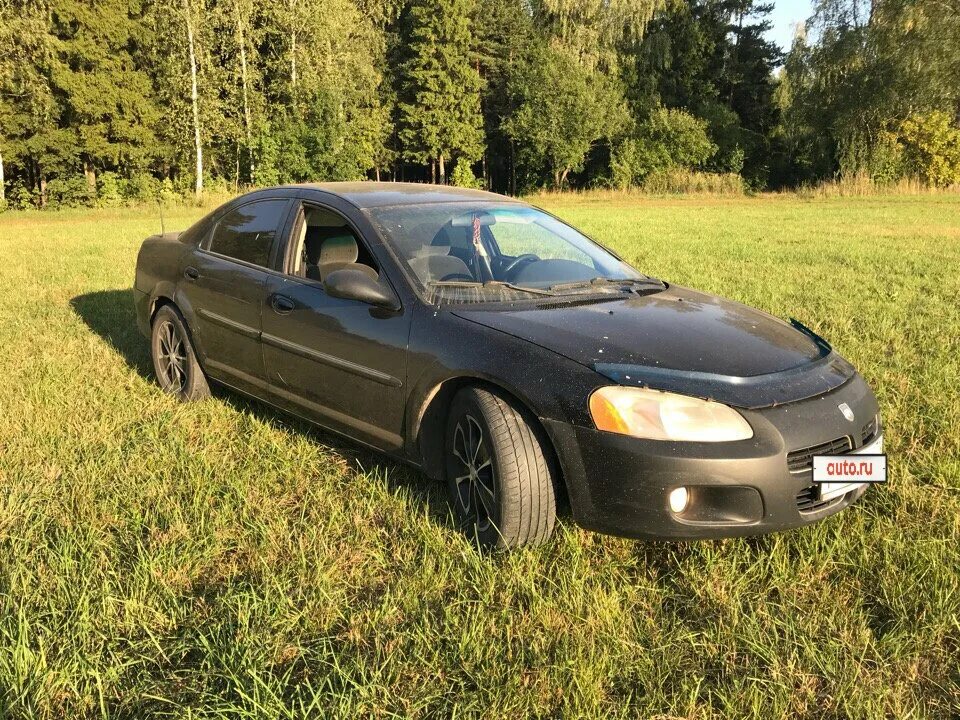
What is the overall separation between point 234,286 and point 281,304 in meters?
0.53

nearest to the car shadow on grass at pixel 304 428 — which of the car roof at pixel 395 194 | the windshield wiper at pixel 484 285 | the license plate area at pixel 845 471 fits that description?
the windshield wiper at pixel 484 285

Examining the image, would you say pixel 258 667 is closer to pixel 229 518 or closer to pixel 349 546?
pixel 349 546

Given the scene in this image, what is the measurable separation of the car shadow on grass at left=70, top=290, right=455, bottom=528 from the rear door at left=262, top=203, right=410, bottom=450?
0.25 metres

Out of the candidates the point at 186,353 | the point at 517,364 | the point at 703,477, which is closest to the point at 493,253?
the point at 517,364

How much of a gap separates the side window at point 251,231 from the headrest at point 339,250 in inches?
14.9

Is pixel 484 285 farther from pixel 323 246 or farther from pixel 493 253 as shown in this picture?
pixel 323 246

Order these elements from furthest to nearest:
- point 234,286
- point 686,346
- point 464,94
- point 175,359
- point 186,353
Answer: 1. point 464,94
2. point 175,359
3. point 186,353
4. point 234,286
5. point 686,346

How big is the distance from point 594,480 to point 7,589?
6.51 ft

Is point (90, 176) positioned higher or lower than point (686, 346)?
higher

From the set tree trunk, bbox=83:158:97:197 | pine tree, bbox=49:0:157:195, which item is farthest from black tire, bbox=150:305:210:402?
pine tree, bbox=49:0:157:195

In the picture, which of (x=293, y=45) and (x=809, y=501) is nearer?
(x=809, y=501)

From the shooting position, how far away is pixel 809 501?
2.54 m

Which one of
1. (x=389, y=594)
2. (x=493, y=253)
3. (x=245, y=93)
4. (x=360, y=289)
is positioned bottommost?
(x=389, y=594)

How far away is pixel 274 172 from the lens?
127 feet
